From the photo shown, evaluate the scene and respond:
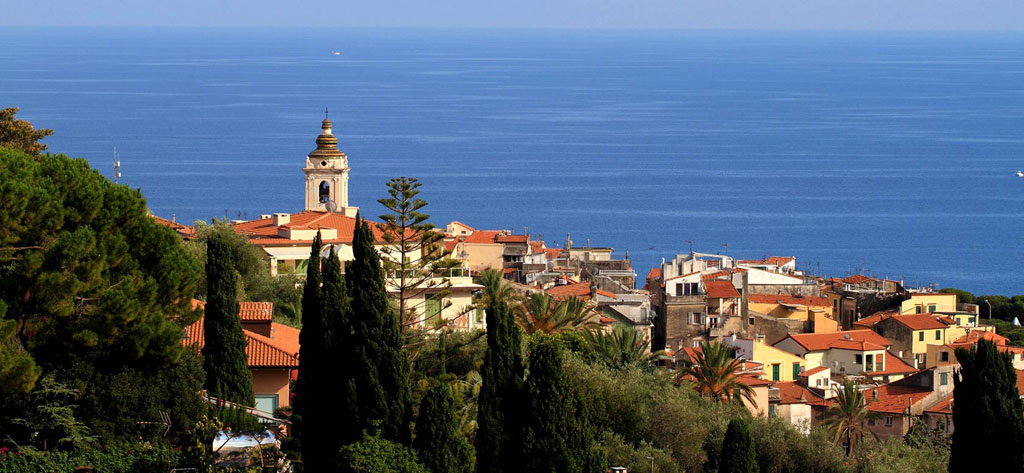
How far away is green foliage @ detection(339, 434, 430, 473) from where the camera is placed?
16406 millimetres

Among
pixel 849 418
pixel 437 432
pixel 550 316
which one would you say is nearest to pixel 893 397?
pixel 849 418

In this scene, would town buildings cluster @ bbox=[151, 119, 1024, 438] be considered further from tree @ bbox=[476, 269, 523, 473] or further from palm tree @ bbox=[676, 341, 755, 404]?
tree @ bbox=[476, 269, 523, 473]

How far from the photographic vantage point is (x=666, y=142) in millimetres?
155500

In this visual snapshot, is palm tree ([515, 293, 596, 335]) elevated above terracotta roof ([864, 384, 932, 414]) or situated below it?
above

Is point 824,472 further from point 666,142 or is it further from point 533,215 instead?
point 666,142

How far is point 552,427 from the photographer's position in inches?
666


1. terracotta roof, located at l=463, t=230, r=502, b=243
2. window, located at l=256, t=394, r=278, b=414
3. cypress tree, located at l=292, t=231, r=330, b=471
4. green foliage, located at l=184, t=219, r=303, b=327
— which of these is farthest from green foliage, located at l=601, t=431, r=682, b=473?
terracotta roof, located at l=463, t=230, r=502, b=243

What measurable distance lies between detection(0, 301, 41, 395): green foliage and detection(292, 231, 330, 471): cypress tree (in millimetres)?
2772

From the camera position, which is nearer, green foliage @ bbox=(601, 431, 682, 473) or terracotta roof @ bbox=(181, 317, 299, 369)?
green foliage @ bbox=(601, 431, 682, 473)

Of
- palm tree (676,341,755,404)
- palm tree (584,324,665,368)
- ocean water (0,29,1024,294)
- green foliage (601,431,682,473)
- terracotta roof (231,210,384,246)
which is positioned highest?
ocean water (0,29,1024,294)

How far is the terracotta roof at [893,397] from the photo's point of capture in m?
32.7

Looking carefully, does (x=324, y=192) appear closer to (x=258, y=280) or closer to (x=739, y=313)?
(x=739, y=313)

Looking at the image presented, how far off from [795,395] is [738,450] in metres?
15.3

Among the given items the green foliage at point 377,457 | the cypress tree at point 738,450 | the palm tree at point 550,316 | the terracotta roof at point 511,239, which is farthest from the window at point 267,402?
the terracotta roof at point 511,239
